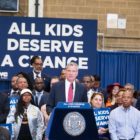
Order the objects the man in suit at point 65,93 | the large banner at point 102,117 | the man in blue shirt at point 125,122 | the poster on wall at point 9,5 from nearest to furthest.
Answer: the man in suit at point 65,93
the large banner at point 102,117
the man in blue shirt at point 125,122
the poster on wall at point 9,5

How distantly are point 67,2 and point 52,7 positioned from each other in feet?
1.39

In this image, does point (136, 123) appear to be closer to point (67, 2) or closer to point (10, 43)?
point (10, 43)

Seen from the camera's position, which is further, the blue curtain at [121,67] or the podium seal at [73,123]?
the blue curtain at [121,67]

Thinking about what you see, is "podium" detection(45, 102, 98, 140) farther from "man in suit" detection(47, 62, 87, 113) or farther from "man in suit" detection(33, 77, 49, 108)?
"man in suit" detection(33, 77, 49, 108)

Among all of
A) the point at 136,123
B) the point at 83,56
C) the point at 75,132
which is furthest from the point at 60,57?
the point at 75,132

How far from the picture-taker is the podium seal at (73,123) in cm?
803

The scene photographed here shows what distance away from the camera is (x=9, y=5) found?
17.2 meters

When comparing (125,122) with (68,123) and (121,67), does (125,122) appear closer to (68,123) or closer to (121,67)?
(68,123)

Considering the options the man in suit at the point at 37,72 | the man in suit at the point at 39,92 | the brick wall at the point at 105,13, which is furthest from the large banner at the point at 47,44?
the man in suit at the point at 39,92

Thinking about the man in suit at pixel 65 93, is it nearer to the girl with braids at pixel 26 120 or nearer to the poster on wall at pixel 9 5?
the girl with braids at pixel 26 120

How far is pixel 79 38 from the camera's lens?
15.2 metres

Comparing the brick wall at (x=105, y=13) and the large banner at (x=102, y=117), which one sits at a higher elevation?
the brick wall at (x=105, y=13)

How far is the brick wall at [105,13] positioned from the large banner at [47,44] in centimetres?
232

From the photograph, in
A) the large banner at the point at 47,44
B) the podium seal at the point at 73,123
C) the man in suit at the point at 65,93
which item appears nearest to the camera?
the podium seal at the point at 73,123
